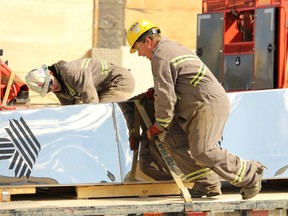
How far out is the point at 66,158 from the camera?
21.7ft

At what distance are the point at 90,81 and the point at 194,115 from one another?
172 centimetres

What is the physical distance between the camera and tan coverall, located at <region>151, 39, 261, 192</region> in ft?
21.5

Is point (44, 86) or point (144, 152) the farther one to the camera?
point (44, 86)

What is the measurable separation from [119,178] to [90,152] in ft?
0.99

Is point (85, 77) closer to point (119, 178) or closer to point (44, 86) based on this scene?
point (44, 86)

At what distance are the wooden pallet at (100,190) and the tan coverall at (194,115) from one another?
0.27 m

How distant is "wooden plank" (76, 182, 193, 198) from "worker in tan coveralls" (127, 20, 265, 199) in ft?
0.67

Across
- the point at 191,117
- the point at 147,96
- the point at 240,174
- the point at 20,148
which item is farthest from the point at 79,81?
the point at 240,174

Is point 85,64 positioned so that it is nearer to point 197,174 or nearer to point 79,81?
point 79,81

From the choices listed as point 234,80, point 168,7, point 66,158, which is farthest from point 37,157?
point 168,7

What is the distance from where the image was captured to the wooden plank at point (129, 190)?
6645 mm

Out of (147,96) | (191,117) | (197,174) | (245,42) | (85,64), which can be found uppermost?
(245,42)

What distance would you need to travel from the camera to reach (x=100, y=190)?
21.9 feet

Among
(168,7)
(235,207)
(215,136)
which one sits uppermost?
(168,7)
